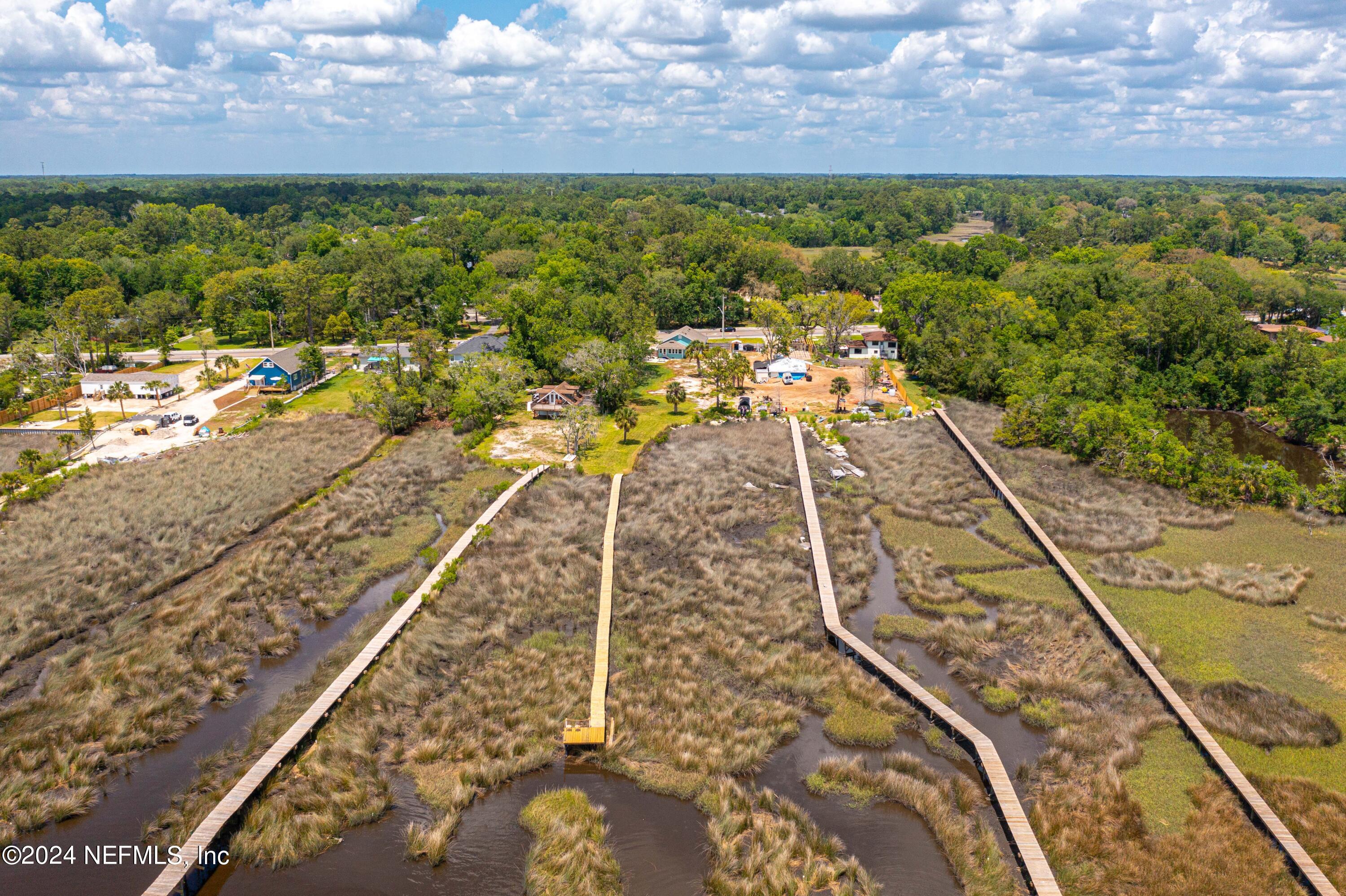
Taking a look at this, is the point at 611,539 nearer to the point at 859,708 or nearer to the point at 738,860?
the point at 859,708

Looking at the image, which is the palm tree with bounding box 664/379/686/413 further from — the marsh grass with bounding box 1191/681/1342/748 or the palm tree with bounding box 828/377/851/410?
the marsh grass with bounding box 1191/681/1342/748

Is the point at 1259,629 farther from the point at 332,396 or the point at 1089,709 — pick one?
the point at 332,396

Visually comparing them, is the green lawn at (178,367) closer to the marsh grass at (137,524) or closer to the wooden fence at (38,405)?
the wooden fence at (38,405)

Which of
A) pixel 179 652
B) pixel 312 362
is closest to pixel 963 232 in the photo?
pixel 312 362

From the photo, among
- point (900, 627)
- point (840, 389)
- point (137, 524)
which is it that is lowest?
point (900, 627)

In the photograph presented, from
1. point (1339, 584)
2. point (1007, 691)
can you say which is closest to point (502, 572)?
point (1007, 691)

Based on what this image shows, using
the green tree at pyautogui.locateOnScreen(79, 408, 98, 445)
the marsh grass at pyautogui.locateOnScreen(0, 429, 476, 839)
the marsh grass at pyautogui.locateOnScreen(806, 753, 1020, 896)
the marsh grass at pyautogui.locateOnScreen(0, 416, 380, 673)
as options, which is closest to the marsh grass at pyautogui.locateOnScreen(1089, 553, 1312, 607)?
the marsh grass at pyautogui.locateOnScreen(806, 753, 1020, 896)

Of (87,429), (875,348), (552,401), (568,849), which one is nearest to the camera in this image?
(568,849)
